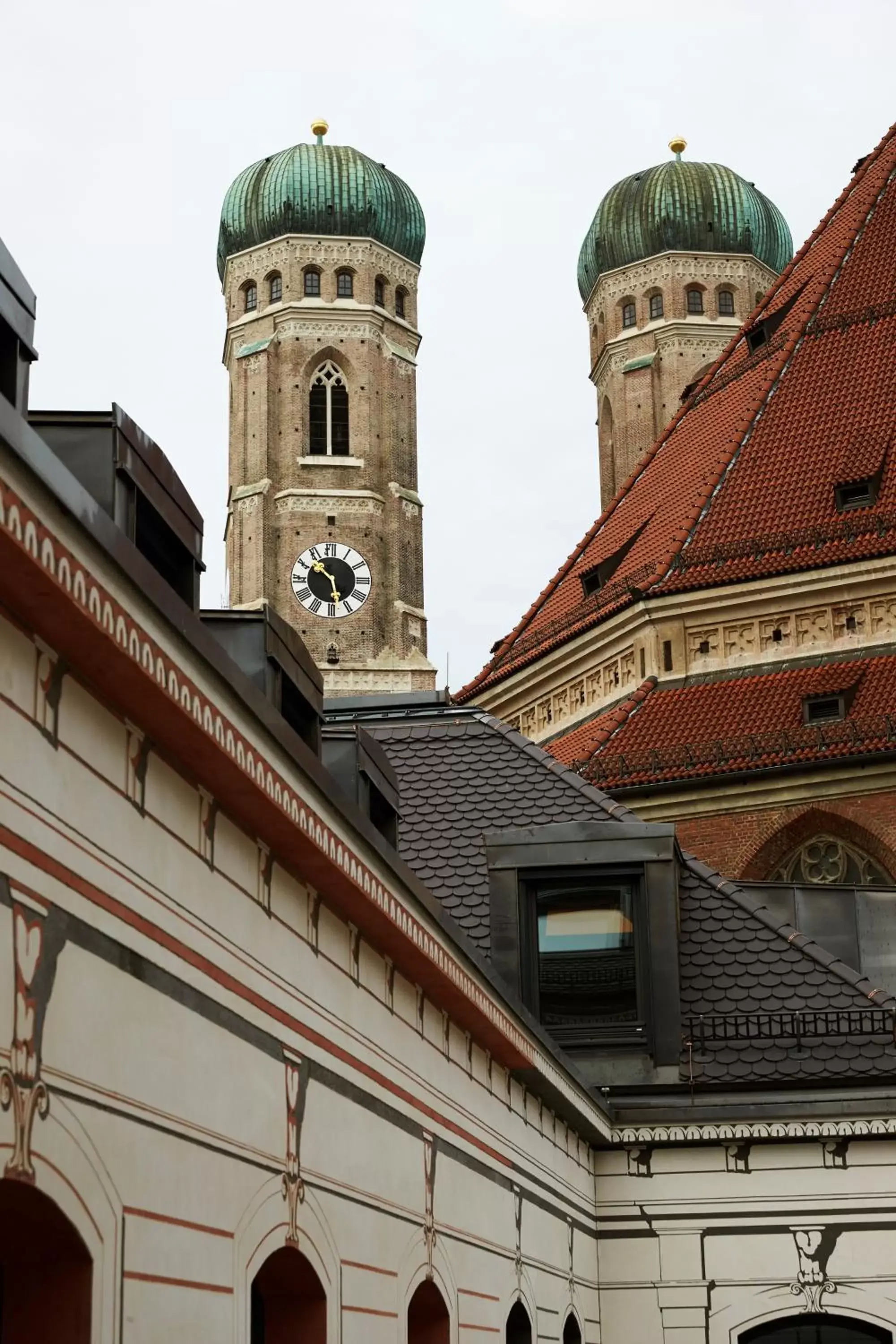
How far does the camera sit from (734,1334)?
1298cm

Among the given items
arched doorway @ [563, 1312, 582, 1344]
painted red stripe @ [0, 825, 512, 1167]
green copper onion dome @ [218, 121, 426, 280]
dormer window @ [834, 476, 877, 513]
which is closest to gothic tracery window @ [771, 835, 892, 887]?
dormer window @ [834, 476, 877, 513]

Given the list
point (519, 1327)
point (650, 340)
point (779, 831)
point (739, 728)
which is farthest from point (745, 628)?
point (650, 340)

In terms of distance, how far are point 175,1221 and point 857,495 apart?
1016 inches

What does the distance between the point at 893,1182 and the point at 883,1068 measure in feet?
2.34

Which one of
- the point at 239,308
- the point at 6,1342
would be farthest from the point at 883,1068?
the point at 239,308

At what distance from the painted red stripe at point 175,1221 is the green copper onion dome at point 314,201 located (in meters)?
82.5

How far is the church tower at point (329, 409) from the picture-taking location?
82312 millimetres

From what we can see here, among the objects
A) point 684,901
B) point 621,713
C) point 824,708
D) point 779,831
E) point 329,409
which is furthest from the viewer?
point 329,409

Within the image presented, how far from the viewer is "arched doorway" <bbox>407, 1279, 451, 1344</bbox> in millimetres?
8680

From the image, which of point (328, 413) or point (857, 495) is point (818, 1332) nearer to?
point (857, 495)

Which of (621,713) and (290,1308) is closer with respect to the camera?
(290,1308)

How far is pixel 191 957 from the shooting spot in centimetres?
547

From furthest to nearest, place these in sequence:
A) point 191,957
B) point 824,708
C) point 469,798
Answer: point 824,708 → point 469,798 → point 191,957

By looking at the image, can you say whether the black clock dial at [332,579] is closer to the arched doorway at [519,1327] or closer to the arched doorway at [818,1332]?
the arched doorway at [818,1332]
